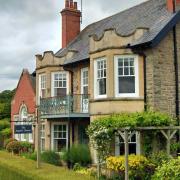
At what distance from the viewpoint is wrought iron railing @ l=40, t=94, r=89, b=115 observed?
78.5 feet

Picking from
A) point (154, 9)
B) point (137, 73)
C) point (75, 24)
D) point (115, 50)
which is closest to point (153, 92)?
point (137, 73)

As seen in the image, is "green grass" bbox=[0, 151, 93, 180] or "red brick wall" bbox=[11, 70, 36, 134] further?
"red brick wall" bbox=[11, 70, 36, 134]

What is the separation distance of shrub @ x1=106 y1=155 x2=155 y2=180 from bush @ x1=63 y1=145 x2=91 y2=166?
11.6 ft

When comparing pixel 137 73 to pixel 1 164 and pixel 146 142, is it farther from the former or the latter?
pixel 1 164

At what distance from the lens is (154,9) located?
23703mm

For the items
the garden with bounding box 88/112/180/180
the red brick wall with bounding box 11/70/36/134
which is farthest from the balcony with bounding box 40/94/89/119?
the red brick wall with bounding box 11/70/36/134

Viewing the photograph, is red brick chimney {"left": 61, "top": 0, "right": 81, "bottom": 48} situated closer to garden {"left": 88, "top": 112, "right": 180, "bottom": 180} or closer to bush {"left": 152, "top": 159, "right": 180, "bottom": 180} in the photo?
garden {"left": 88, "top": 112, "right": 180, "bottom": 180}

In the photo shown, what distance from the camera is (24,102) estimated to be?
117 feet

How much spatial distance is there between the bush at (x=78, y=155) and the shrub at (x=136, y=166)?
354 centimetres

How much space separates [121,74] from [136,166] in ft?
16.5

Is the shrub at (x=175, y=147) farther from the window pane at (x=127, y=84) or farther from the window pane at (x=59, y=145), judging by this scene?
the window pane at (x=59, y=145)

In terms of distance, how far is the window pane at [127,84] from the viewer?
2090 centimetres

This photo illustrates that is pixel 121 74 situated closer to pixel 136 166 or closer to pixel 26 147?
pixel 136 166

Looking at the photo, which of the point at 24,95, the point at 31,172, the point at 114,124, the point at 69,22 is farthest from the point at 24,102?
the point at 31,172
